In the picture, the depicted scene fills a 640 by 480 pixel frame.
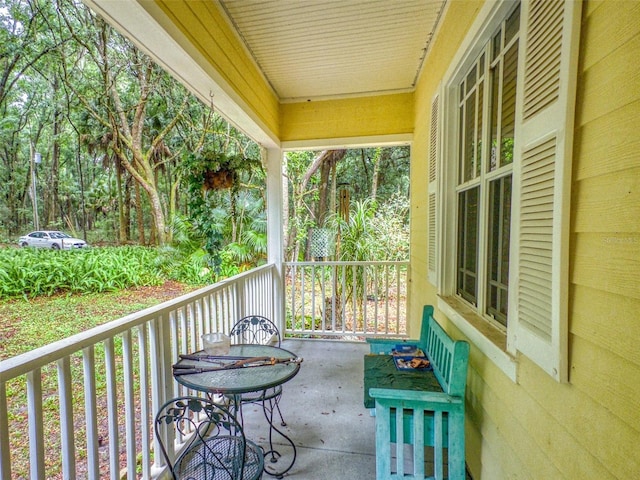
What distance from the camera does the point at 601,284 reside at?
683mm

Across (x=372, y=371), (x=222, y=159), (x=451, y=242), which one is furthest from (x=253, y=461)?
(x=222, y=159)

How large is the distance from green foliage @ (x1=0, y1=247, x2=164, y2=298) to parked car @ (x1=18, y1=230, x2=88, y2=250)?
208 mm

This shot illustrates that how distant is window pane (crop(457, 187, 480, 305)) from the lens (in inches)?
67.8

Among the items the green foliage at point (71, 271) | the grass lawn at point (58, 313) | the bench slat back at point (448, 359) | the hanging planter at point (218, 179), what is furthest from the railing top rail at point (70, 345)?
the green foliage at point (71, 271)

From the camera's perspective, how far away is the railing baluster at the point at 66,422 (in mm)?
1014

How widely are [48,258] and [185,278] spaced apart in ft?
7.35

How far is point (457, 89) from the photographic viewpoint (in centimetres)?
198

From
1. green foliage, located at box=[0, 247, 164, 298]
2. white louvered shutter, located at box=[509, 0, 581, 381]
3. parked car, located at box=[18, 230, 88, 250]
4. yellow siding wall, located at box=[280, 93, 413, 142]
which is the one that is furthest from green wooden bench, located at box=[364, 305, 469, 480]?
parked car, located at box=[18, 230, 88, 250]

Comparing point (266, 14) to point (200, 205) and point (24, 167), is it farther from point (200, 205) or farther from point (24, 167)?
point (24, 167)

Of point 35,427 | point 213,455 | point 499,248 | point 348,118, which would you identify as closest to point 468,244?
point 499,248

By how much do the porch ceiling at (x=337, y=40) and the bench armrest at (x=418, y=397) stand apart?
2486 mm

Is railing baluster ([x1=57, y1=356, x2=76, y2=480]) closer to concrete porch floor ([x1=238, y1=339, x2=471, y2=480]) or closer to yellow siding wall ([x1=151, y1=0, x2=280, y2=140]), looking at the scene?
concrete porch floor ([x1=238, y1=339, x2=471, y2=480])

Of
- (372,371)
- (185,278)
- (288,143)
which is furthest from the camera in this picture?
(185,278)

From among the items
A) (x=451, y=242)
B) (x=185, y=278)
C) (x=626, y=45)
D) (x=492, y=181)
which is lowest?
(x=185, y=278)
